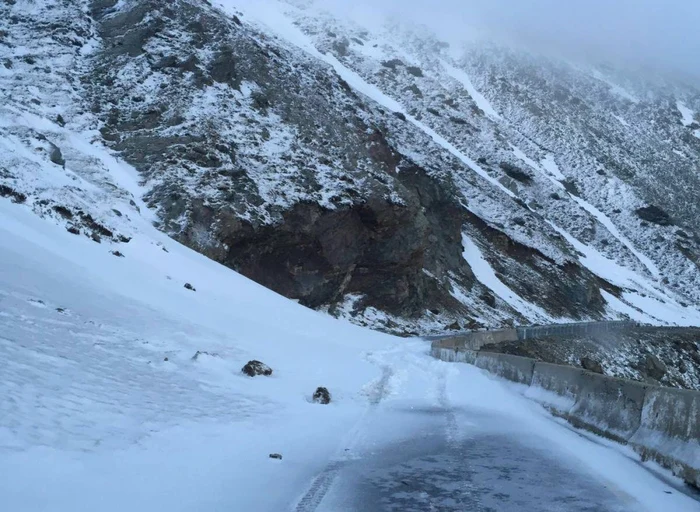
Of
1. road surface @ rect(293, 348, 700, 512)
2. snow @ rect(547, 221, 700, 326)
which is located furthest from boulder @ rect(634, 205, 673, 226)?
road surface @ rect(293, 348, 700, 512)

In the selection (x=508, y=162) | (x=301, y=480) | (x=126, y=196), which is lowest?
(x=301, y=480)

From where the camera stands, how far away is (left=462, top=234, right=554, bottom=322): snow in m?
45.9

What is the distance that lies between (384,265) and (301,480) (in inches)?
1084

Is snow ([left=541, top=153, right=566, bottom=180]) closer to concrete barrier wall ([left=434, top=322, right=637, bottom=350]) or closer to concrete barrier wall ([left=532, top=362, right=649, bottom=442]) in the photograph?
concrete barrier wall ([left=434, top=322, right=637, bottom=350])

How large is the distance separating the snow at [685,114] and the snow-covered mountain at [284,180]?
54.7 metres

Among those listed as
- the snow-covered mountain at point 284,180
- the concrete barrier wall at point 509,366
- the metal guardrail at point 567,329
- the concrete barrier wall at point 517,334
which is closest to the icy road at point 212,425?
the concrete barrier wall at point 509,366

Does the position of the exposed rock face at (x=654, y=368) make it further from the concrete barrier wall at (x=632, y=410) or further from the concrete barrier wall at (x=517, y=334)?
the concrete barrier wall at (x=632, y=410)

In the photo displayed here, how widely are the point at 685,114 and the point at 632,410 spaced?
136871mm

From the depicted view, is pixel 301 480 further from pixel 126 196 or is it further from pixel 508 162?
pixel 508 162

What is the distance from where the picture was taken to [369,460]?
6246 mm

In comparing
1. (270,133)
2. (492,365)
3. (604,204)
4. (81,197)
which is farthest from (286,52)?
(604,204)

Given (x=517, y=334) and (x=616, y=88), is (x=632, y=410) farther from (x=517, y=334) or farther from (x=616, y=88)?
(x=616, y=88)

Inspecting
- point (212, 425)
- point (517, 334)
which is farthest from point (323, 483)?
point (517, 334)

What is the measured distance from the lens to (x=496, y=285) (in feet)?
156
